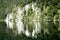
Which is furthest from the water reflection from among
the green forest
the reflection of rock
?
the reflection of rock

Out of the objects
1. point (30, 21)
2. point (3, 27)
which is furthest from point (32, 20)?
point (3, 27)

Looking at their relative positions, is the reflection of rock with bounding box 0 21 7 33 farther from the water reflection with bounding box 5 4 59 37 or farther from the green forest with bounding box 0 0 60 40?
the water reflection with bounding box 5 4 59 37

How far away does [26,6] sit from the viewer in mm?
28922

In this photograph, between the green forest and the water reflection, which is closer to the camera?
the green forest

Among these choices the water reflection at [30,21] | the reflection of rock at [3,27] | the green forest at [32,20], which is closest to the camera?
the green forest at [32,20]

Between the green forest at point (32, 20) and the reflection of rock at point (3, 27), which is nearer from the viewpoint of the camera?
the green forest at point (32, 20)

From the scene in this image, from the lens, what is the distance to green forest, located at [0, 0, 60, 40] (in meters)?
22.9

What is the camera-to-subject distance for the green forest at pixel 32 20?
75.0 ft

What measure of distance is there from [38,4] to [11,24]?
5482 millimetres

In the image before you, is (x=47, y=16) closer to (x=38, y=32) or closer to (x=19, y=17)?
(x=38, y=32)

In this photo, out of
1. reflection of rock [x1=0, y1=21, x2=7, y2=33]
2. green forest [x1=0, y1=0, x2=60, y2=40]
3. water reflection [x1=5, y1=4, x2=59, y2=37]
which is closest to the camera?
green forest [x1=0, y1=0, x2=60, y2=40]

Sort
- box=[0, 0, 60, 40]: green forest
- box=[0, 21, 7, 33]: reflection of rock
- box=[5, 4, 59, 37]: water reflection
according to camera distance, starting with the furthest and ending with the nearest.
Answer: box=[0, 21, 7, 33]: reflection of rock → box=[5, 4, 59, 37]: water reflection → box=[0, 0, 60, 40]: green forest

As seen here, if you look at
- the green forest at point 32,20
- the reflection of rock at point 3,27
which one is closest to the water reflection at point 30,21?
the green forest at point 32,20

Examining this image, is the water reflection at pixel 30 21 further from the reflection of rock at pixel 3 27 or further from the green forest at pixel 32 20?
the reflection of rock at pixel 3 27
